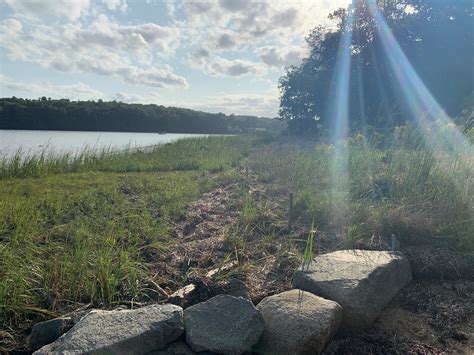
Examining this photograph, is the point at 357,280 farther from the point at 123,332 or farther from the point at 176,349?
the point at 123,332

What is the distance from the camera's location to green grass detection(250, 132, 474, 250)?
12.1ft

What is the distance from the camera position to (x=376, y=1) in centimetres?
2266

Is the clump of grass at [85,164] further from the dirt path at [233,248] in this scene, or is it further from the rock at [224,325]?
the rock at [224,325]

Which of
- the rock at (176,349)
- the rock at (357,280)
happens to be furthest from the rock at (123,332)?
the rock at (357,280)

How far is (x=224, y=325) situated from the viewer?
2193 millimetres

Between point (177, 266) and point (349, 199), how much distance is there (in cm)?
253

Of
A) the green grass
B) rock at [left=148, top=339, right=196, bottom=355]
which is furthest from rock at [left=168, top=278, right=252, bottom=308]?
the green grass

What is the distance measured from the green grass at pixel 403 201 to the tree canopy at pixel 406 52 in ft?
44.2

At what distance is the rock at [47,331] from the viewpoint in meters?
2.20

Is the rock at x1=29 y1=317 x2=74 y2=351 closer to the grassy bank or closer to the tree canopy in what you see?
the grassy bank

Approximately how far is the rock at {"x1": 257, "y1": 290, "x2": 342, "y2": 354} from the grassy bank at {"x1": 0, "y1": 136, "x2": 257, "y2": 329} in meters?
0.97

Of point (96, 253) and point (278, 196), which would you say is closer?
point (96, 253)

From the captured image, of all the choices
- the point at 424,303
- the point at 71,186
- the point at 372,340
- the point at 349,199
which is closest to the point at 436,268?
the point at 424,303

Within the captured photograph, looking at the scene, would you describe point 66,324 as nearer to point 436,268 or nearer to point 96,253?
point 96,253
